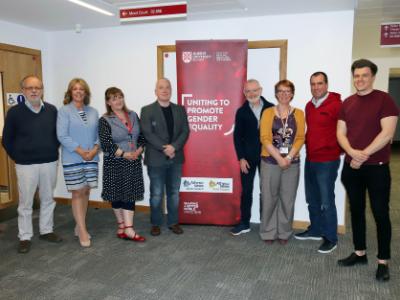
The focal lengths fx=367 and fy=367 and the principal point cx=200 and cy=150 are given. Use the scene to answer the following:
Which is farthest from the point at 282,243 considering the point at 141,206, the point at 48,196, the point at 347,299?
the point at 48,196

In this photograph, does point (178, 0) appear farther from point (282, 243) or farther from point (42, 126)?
point (282, 243)

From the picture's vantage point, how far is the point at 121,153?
3555 mm

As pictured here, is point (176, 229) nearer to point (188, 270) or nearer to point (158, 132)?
point (188, 270)

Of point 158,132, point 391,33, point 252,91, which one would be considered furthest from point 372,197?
point 391,33

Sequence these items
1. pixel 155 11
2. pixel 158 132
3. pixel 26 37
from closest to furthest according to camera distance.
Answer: pixel 155 11
pixel 158 132
pixel 26 37

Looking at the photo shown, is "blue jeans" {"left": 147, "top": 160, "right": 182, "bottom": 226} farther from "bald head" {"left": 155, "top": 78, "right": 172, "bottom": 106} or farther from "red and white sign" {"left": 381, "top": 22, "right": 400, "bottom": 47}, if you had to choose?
"red and white sign" {"left": 381, "top": 22, "right": 400, "bottom": 47}

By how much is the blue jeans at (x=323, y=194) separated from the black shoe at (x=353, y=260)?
0.38m

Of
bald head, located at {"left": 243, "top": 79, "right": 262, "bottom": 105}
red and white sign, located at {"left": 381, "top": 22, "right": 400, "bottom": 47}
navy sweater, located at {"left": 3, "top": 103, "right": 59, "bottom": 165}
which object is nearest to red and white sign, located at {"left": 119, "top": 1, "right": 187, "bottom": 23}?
bald head, located at {"left": 243, "top": 79, "right": 262, "bottom": 105}

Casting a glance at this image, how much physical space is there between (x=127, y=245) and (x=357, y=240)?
2145 mm

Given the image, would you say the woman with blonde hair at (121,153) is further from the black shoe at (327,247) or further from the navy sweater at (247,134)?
the black shoe at (327,247)

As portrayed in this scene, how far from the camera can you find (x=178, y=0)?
11.7 feet

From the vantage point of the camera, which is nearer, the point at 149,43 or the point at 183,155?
the point at 183,155

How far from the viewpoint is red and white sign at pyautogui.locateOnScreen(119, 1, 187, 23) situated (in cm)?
357

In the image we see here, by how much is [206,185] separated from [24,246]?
1958 millimetres
